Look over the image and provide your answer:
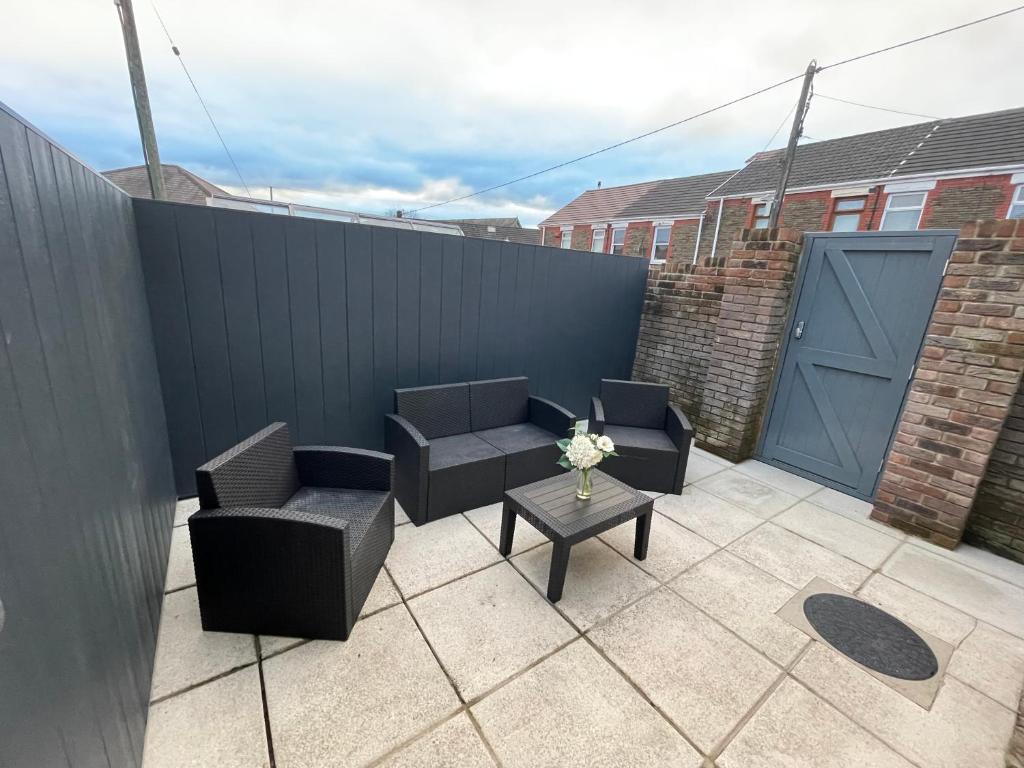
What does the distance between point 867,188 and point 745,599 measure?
48.2 ft

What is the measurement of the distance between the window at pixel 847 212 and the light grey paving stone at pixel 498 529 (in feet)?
47.1

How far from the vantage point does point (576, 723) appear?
1.60 metres

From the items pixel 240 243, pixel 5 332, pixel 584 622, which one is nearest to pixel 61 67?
pixel 240 243

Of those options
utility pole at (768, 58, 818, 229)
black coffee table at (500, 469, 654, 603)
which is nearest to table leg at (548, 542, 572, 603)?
black coffee table at (500, 469, 654, 603)

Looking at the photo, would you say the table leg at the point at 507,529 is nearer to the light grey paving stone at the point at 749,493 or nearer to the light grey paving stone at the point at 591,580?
the light grey paving stone at the point at 591,580

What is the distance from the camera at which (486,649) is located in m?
1.91

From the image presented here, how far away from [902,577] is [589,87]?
639 cm

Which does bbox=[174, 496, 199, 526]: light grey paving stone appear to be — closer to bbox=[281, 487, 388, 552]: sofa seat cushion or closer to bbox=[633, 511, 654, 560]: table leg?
bbox=[281, 487, 388, 552]: sofa seat cushion

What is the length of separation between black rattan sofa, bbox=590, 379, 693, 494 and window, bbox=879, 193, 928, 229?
12897 mm

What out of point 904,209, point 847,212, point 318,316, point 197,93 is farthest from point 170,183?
point 904,209

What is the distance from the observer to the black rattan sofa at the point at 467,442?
2.86m

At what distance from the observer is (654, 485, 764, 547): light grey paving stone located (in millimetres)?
2975

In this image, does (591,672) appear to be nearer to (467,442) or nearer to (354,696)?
(354,696)

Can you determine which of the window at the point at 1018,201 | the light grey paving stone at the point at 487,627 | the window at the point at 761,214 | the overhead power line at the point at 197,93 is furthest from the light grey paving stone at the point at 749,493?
the window at the point at 761,214
